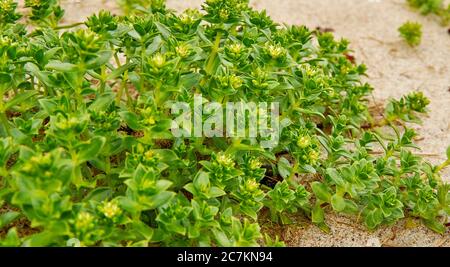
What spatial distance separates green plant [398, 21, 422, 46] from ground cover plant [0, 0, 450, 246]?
1743 mm

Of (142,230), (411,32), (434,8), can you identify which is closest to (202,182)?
(142,230)

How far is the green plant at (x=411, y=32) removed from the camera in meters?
5.59

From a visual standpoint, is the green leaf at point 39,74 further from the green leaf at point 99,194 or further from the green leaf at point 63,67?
the green leaf at point 99,194

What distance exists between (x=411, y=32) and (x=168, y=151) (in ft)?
11.3

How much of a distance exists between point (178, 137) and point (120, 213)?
2.24ft

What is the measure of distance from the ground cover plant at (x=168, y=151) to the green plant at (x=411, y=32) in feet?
5.72

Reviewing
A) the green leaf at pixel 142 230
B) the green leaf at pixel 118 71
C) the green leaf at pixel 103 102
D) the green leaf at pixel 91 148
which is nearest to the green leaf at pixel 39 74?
the green leaf at pixel 103 102

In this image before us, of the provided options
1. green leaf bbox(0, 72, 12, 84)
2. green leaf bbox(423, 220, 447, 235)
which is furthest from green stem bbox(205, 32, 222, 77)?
green leaf bbox(423, 220, 447, 235)

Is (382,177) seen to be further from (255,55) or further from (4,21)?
(4,21)

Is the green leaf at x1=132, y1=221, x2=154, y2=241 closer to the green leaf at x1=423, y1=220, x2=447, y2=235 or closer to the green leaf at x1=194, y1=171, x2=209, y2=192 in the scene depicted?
the green leaf at x1=194, y1=171, x2=209, y2=192

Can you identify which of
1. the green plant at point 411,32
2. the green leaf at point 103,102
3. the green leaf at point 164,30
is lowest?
the green leaf at point 103,102

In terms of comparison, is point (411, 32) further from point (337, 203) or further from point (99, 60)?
point (99, 60)

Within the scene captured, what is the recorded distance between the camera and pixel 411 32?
559 centimetres

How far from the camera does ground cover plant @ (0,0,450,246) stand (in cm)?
276
